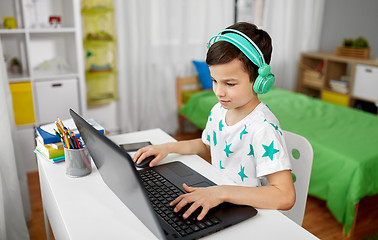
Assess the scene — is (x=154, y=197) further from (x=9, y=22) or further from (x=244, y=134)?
(x=9, y=22)

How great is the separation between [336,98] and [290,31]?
96 centimetres

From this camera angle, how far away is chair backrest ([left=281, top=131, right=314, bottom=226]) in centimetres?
122

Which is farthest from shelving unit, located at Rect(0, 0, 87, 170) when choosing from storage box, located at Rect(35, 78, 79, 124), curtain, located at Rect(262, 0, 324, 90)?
curtain, located at Rect(262, 0, 324, 90)

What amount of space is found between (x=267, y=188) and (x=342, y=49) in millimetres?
3530

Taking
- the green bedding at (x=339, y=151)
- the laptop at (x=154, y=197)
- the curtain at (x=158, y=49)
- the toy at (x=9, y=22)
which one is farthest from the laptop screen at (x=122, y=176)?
the curtain at (x=158, y=49)

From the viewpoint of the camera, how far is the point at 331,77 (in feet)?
13.4

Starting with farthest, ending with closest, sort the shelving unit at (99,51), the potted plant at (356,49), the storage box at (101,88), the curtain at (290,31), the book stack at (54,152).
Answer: the curtain at (290,31)
the potted plant at (356,49)
the storage box at (101,88)
the shelving unit at (99,51)
the book stack at (54,152)

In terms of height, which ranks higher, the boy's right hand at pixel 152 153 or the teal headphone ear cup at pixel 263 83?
the teal headphone ear cup at pixel 263 83

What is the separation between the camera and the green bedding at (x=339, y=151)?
1998 millimetres

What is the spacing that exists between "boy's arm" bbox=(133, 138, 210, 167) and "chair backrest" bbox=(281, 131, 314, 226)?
0.33m

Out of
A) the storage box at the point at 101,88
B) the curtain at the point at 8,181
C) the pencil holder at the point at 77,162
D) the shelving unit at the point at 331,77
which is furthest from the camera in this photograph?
the shelving unit at the point at 331,77

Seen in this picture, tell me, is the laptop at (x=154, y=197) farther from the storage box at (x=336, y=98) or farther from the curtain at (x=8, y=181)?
the storage box at (x=336, y=98)

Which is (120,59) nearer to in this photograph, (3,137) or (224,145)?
(3,137)

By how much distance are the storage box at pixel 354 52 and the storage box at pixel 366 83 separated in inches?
8.9
